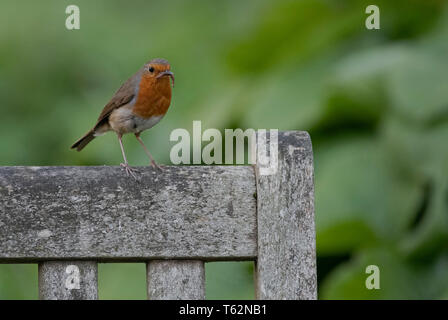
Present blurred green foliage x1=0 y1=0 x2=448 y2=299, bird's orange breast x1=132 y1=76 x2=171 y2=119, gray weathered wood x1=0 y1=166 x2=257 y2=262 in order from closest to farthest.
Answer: gray weathered wood x1=0 y1=166 x2=257 y2=262 < bird's orange breast x1=132 y1=76 x2=171 y2=119 < blurred green foliage x1=0 y1=0 x2=448 y2=299

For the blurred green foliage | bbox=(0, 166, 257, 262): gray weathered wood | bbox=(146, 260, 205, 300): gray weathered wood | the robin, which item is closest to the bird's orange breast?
the robin

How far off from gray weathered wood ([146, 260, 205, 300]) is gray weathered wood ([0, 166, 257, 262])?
1.1 inches

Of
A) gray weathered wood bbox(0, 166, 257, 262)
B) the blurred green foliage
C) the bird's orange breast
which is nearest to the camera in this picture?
gray weathered wood bbox(0, 166, 257, 262)

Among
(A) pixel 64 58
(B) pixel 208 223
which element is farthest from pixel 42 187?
(A) pixel 64 58

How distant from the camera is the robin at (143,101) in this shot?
10.4 ft

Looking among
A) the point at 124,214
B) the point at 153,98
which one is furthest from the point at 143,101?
the point at 124,214

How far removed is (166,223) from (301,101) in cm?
285

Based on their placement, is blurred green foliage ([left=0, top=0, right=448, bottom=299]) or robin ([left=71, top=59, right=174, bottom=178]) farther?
blurred green foliage ([left=0, top=0, right=448, bottom=299])

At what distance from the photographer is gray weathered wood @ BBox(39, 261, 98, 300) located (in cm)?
219

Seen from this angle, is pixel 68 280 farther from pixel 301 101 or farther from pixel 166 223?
pixel 301 101

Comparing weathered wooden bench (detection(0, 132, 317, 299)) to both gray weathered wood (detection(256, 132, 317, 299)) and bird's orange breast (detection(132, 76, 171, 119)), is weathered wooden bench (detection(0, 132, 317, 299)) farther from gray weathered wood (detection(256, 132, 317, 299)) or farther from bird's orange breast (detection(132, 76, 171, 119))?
bird's orange breast (detection(132, 76, 171, 119))

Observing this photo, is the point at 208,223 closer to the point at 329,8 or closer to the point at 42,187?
the point at 42,187

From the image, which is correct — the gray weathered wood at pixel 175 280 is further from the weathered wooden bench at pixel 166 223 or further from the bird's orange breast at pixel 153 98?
the bird's orange breast at pixel 153 98

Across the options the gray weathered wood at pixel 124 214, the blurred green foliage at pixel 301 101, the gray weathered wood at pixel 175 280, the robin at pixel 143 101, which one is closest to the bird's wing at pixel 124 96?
the robin at pixel 143 101
